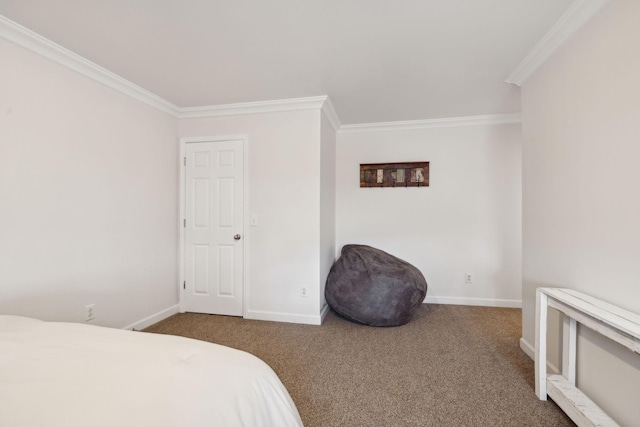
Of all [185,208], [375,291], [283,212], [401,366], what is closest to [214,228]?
[185,208]

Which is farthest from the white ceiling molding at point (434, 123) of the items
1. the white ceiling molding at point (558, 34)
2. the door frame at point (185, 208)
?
the door frame at point (185, 208)

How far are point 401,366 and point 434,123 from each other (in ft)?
9.31

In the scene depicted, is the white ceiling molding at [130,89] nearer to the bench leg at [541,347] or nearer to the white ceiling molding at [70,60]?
the white ceiling molding at [70,60]

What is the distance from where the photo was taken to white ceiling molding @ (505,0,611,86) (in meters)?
1.45

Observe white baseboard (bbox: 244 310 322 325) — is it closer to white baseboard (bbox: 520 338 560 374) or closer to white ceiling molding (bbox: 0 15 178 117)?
white baseboard (bbox: 520 338 560 374)

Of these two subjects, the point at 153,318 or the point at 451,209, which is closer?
the point at 153,318

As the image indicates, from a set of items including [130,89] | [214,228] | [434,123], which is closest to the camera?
[130,89]

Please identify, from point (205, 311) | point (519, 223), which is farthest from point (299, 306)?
point (519, 223)

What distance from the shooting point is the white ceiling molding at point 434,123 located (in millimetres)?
3168

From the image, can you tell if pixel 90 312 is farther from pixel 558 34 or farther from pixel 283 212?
pixel 558 34

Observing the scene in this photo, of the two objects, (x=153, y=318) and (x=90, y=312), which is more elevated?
(x=90, y=312)

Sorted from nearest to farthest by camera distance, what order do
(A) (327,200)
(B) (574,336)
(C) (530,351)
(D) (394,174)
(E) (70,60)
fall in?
1. (B) (574,336)
2. (E) (70,60)
3. (C) (530,351)
4. (A) (327,200)
5. (D) (394,174)

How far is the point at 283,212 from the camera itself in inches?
112

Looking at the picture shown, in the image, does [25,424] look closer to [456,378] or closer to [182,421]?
[182,421]
